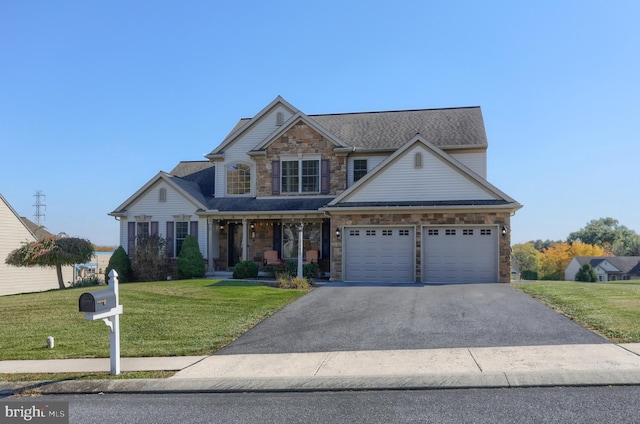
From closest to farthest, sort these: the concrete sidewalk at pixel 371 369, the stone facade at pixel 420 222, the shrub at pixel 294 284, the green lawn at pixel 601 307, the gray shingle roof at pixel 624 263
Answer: the concrete sidewalk at pixel 371 369, the green lawn at pixel 601 307, the shrub at pixel 294 284, the stone facade at pixel 420 222, the gray shingle roof at pixel 624 263

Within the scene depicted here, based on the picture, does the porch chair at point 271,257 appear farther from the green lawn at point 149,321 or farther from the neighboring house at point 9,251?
the neighboring house at point 9,251

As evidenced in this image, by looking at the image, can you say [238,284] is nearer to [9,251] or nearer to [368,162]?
[368,162]

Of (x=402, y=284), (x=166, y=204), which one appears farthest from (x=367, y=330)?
(x=166, y=204)

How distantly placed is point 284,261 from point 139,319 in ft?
38.5

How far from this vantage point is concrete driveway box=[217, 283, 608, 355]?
1040cm

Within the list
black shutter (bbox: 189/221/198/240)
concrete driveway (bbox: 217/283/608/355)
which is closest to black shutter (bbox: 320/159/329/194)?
black shutter (bbox: 189/221/198/240)

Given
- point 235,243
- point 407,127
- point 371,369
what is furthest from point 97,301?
point 407,127

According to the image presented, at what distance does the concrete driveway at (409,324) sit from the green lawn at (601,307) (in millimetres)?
388

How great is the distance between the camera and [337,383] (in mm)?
7828

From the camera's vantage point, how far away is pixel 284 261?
24875mm

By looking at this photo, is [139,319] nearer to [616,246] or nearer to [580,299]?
[580,299]

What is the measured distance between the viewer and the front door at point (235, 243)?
86.5 feet

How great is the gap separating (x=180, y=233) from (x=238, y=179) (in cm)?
409

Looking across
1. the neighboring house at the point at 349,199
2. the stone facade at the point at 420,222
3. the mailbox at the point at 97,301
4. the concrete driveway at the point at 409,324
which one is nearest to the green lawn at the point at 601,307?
the concrete driveway at the point at 409,324
